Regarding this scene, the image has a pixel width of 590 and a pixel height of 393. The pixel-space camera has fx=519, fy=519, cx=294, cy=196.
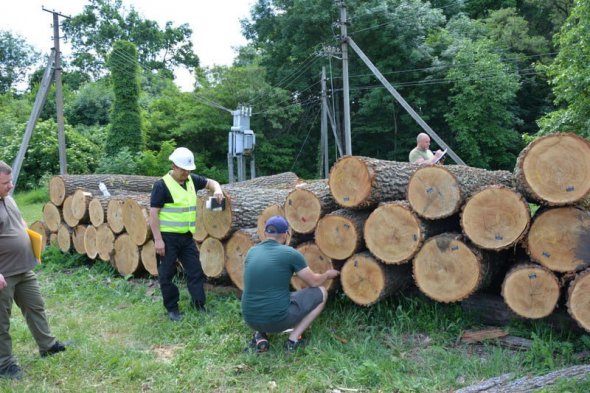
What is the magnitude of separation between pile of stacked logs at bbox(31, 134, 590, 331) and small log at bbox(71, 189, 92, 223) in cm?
253

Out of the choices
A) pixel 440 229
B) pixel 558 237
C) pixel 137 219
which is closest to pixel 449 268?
pixel 440 229

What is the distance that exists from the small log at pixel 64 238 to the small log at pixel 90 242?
525 millimetres

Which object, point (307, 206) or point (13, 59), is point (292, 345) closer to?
point (307, 206)

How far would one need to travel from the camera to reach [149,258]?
6.98m

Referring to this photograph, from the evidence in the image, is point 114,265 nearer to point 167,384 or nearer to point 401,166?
point 167,384

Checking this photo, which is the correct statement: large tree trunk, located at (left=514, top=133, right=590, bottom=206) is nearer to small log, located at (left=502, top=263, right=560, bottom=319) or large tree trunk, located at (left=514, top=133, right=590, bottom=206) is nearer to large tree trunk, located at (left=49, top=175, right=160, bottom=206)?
small log, located at (left=502, top=263, right=560, bottom=319)

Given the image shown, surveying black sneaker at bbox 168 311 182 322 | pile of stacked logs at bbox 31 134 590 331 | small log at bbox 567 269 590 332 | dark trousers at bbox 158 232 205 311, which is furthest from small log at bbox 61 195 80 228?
small log at bbox 567 269 590 332

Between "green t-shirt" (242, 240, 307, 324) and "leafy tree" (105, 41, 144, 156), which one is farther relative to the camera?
"leafy tree" (105, 41, 144, 156)

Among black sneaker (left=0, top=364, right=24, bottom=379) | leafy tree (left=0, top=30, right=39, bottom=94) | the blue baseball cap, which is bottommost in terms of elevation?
black sneaker (left=0, top=364, right=24, bottom=379)

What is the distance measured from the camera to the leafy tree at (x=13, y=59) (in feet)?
152

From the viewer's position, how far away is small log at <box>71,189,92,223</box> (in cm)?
793

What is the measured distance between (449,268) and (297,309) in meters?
1.36

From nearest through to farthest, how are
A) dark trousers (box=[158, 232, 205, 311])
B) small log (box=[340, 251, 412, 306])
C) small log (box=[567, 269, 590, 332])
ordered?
small log (box=[567, 269, 590, 332])
small log (box=[340, 251, 412, 306])
dark trousers (box=[158, 232, 205, 311])

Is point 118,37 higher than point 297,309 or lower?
higher
